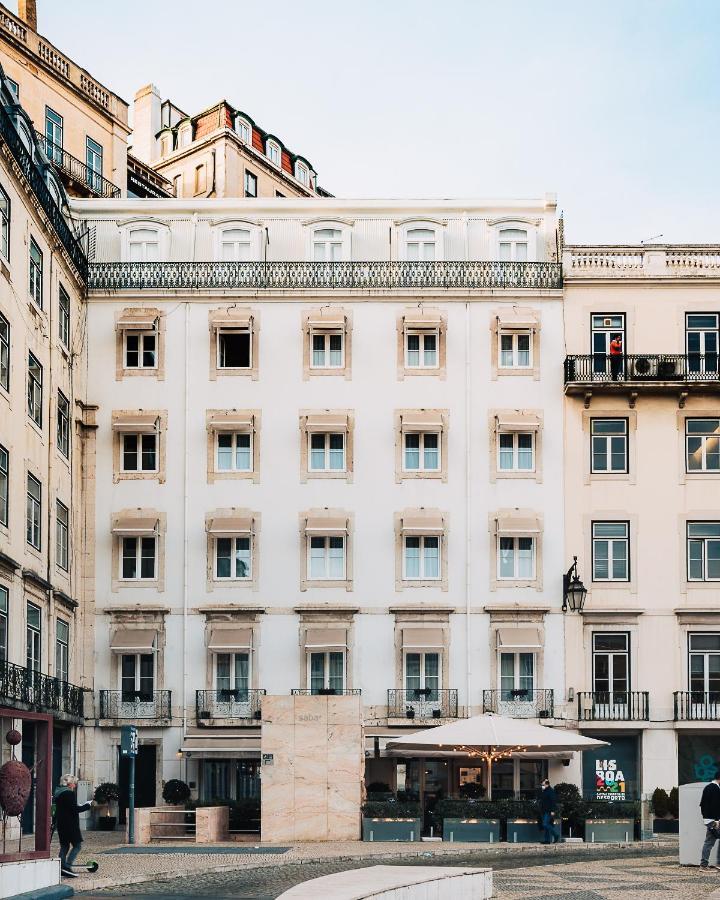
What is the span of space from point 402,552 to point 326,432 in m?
4.40

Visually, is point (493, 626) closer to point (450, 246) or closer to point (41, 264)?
point (450, 246)

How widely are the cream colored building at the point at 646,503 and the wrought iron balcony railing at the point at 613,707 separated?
1.6 inches

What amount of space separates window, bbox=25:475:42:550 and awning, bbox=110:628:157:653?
6638 millimetres

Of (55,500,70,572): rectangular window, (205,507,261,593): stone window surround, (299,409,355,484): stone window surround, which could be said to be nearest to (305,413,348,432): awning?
(299,409,355,484): stone window surround

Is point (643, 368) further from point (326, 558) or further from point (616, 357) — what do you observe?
point (326, 558)

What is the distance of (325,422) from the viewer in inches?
1972

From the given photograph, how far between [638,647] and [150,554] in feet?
49.7

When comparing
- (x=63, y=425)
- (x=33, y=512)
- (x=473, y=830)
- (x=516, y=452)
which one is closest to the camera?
(x=473, y=830)

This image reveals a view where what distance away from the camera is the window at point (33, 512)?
42128 millimetres

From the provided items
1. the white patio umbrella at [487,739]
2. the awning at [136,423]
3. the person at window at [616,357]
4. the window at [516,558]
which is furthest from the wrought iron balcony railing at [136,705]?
the person at window at [616,357]

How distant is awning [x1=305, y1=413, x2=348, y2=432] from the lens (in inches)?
1967

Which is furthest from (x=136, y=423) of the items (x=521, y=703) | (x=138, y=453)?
(x=521, y=703)

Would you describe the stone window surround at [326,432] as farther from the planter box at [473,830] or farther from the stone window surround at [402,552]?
the planter box at [473,830]

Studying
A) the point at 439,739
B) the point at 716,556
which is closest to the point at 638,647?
the point at 716,556
